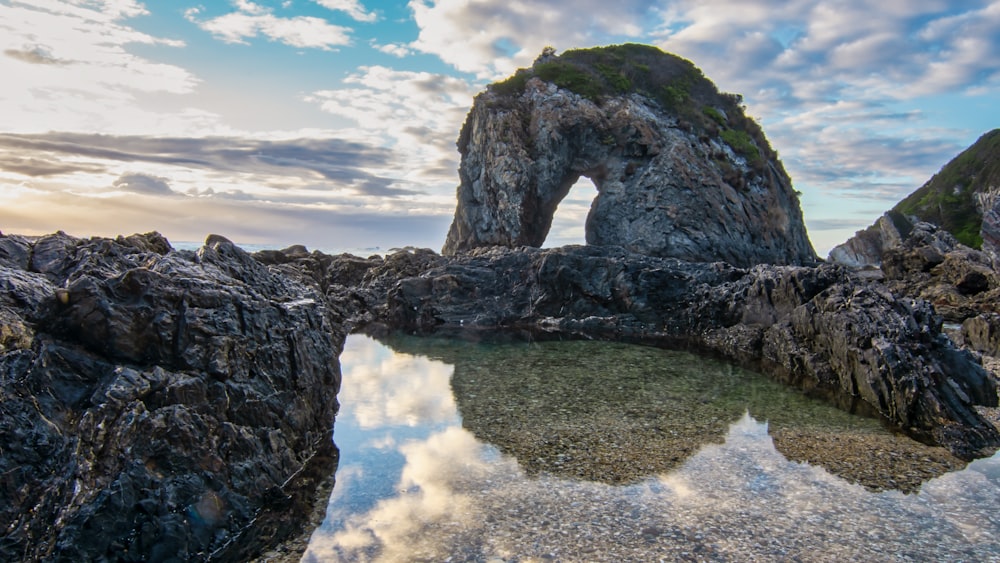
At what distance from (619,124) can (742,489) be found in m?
51.5

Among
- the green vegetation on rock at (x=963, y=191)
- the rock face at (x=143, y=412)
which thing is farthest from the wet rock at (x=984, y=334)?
the green vegetation on rock at (x=963, y=191)

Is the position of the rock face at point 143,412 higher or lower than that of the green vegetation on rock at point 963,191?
lower

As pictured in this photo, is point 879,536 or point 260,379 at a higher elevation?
point 260,379

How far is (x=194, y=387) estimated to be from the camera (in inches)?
476

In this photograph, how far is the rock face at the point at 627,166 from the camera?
56.3 m

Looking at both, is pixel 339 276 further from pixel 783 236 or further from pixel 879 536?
pixel 879 536

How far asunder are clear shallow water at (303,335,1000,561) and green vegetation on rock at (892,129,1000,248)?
249 feet

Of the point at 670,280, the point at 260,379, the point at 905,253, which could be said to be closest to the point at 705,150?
the point at 905,253

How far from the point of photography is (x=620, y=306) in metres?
40.7

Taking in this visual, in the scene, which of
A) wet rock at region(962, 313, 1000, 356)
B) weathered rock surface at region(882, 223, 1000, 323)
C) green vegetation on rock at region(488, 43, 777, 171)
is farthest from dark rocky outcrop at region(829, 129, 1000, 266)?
wet rock at region(962, 313, 1000, 356)

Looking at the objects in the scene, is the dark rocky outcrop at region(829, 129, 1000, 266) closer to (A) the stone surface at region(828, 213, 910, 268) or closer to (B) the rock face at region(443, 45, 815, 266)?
(A) the stone surface at region(828, 213, 910, 268)

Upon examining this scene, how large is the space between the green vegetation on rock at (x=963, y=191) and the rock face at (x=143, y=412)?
289ft

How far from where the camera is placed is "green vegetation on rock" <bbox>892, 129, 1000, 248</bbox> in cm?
8212

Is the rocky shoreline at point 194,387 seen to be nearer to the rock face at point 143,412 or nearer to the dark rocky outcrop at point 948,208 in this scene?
the rock face at point 143,412
